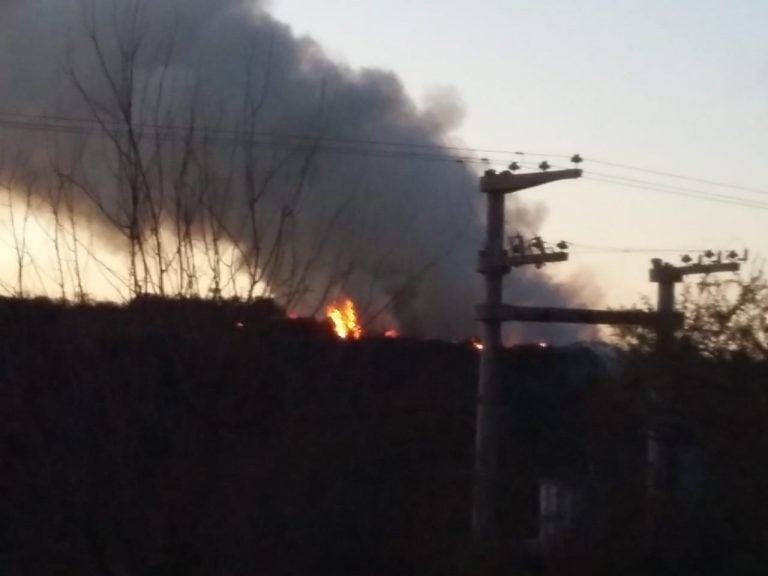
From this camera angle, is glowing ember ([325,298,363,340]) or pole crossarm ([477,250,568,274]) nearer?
glowing ember ([325,298,363,340])

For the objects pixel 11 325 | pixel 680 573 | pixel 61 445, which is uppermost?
pixel 11 325

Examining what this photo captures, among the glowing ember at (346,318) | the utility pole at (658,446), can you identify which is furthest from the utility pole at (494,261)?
the utility pole at (658,446)

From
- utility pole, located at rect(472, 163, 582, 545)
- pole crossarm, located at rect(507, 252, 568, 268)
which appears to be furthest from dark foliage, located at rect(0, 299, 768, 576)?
pole crossarm, located at rect(507, 252, 568, 268)

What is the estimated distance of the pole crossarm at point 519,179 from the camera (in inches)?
925

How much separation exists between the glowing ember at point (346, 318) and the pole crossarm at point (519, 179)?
16.1 feet

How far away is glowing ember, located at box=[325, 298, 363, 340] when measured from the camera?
16934 millimetres

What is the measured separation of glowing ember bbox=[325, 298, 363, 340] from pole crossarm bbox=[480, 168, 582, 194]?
4.89 metres

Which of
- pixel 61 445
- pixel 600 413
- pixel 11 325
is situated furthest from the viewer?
pixel 600 413

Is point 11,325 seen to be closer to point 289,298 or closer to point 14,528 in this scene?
point 14,528

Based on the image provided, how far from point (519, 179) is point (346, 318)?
212 inches

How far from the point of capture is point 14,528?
42.7 ft

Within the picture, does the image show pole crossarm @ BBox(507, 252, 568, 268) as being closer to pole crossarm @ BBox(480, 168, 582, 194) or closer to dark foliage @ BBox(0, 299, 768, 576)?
pole crossarm @ BBox(480, 168, 582, 194)

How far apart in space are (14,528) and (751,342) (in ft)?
24.1

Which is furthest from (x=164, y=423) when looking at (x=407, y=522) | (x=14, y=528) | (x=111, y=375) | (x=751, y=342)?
(x=751, y=342)
